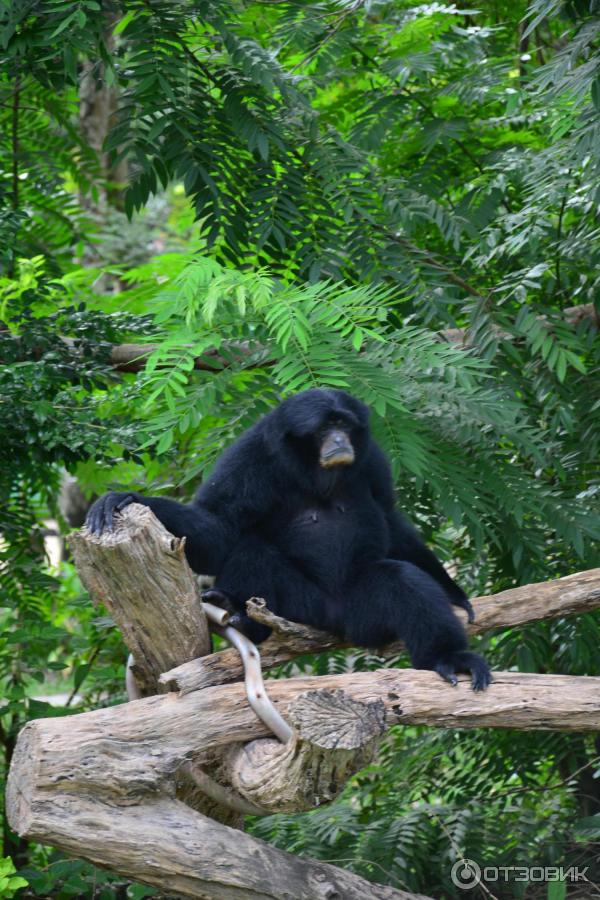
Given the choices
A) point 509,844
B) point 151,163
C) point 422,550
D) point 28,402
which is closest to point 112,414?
point 28,402

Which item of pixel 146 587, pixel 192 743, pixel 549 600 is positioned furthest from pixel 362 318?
pixel 192 743

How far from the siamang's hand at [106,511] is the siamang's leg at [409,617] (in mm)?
1205

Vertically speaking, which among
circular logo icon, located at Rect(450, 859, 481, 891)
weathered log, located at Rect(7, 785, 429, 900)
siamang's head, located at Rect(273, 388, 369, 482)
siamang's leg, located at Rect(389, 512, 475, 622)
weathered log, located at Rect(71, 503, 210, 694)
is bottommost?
circular logo icon, located at Rect(450, 859, 481, 891)

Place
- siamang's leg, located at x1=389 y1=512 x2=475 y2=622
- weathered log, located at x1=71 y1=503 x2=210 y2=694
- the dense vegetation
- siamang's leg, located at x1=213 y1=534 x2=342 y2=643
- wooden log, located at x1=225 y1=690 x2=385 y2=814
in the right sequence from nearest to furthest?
wooden log, located at x1=225 y1=690 x2=385 y2=814 → weathered log, located at x1=71 y1=503 x2=210 y2=694 → siamang's leg, located at x1=213 y1=534 x2=342 y2=643 → the dense vegetation → siamang's leg, located at x1=389 y1=512 x2=475 y2=622

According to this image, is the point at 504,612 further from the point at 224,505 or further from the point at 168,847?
the point at 168,847

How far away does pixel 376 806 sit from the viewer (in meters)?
6.68

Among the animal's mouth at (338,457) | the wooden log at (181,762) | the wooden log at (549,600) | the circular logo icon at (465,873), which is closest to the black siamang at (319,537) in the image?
the animal's mouth at (338,457)

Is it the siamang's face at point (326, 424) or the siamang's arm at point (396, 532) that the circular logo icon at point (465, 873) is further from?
the siamang's face at point (326, 424)

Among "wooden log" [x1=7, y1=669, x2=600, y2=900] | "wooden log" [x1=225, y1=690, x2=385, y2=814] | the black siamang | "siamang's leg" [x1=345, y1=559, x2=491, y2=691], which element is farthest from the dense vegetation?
"wooden log" [x1=225, y1=690, x2=385, y2=814]

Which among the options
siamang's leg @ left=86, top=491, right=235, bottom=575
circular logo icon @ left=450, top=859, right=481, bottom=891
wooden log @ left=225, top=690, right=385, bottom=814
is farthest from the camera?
circular logo icon @ left=450, top=859, right=481, bottom=891

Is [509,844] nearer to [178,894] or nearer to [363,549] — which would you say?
[363,549]

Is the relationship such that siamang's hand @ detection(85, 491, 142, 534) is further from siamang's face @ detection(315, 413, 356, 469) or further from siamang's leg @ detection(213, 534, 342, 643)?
siamang's face @ detection(315, 413, 356, 469)

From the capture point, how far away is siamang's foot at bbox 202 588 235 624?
4.36 meters

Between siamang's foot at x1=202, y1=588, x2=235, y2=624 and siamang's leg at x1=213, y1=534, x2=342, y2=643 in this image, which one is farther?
siamang's leg at x1=213, y1=534, x2=342, y2=643
